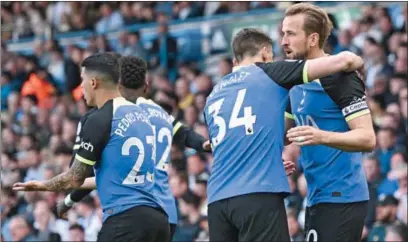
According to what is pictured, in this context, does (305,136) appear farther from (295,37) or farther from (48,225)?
(48,225)

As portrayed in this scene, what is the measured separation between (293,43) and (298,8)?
0.24 m

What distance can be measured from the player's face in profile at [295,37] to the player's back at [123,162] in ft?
4.30

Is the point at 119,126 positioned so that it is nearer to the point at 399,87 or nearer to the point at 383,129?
the point at 383,129

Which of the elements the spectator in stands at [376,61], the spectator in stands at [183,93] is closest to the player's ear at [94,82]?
the spectator in stands at [376,61]

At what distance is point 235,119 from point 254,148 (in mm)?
242

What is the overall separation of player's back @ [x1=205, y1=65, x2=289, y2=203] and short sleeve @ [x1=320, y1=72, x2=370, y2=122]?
0.35 metres

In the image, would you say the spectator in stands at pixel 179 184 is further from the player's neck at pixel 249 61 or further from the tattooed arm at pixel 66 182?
the player's neck at pixel 249 61

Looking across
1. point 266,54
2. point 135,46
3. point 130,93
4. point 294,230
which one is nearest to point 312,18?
point 266,54

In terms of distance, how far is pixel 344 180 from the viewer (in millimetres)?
7566

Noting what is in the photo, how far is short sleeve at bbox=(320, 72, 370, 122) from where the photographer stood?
285 inches

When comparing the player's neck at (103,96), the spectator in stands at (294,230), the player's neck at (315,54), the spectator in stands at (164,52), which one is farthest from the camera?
the spectator in stands at (164,52)

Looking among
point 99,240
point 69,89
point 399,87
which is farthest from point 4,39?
point 99,240

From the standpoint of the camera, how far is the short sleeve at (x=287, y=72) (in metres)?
7.05

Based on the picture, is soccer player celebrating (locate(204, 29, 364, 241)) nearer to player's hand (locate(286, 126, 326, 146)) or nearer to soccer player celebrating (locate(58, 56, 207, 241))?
player's hand (locate(286, 126, 326, 146))
